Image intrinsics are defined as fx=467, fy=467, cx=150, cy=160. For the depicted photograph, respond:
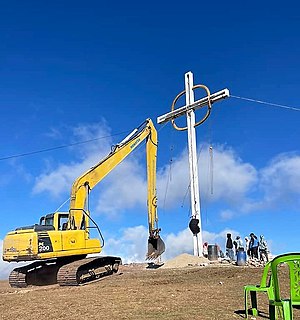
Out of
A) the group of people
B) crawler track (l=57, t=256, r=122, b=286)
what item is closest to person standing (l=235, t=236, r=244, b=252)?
the group of people

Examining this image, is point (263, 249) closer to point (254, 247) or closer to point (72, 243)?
point (254, 247)

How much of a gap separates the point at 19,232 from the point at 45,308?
8.18 meters

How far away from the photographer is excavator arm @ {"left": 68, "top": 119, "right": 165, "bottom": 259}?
19.7 metres

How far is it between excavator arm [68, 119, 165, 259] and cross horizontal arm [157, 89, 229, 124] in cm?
256

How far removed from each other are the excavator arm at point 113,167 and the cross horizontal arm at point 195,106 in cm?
256

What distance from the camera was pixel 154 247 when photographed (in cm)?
2156

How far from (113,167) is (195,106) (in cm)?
617

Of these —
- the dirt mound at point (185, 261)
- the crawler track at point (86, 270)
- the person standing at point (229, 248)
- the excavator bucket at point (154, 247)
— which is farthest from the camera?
the person standing at point (229, 248)

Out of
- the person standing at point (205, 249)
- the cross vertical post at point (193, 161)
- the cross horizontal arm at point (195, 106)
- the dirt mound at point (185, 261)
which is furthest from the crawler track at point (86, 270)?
the cross horizontal arm at point (195, 106)

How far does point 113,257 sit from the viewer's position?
21.0 meters

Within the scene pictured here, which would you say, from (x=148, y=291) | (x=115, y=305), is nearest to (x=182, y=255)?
(x=148, y=291)

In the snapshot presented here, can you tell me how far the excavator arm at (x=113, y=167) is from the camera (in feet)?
64.6

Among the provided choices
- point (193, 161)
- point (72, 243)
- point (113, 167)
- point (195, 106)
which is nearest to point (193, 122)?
point (195, 106)

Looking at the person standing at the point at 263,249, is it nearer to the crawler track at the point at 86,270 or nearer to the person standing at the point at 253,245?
the person standing at the point at 253,245
